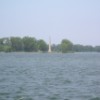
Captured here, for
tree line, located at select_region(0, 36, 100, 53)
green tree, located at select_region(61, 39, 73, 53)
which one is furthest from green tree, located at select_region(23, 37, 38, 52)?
green tree, located at select_region(61, 39, 73, 53)

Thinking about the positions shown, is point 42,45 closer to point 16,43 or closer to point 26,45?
point 26,45

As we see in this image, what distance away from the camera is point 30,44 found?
18175 centimetres

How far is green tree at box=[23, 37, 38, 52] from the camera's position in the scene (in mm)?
182050

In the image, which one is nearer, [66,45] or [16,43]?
[16,43]

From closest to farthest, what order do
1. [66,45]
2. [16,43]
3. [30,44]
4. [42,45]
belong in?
[16,43]
[30,44]
[66,45]
[42,45]

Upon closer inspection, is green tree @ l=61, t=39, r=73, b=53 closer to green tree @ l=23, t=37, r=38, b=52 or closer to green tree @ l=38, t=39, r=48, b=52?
green tree @ l=38, t=39, r=48, b=52

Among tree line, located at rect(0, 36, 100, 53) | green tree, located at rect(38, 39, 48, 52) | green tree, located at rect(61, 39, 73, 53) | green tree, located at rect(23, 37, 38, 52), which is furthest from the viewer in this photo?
green tree, located at rect(38, 39, 48, 52)

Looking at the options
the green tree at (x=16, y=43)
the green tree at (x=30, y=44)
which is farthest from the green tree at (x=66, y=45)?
the green tree at (x=16, y=43)

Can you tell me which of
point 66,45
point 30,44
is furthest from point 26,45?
point 66,45

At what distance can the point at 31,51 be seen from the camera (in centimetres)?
19075

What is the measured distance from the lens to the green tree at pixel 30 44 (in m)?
182

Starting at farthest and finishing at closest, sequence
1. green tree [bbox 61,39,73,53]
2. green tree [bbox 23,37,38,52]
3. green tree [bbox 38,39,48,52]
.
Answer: green tree [bbox 38,39,48,52] → green tree [bbox 61,39,73,53] → green tree [bbox 23,37,38,52]

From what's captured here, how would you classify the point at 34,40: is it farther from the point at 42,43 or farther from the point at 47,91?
the point at 47,91

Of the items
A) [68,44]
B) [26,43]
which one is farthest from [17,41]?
[68,44]
